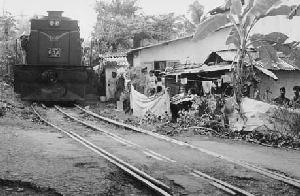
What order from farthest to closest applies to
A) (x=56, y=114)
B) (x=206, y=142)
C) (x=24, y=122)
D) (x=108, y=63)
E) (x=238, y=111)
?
(x=108, y=63) → (x=56, y=114) → (x=24, y=122) → (x=238, y=111) → (x=206, y=142)

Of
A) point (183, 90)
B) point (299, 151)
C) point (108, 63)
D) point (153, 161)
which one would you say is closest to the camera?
point (153, 161)

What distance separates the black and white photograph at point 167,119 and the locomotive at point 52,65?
0.17 feet

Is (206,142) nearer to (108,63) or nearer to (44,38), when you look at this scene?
(44,38)

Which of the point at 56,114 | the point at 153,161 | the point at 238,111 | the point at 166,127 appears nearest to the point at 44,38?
the point at 56,114

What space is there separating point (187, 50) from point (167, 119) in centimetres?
807

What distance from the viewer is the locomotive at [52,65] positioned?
64.5 feet

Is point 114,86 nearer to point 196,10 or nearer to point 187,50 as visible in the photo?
point 187,50

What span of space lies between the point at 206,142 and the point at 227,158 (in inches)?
Answer: 101

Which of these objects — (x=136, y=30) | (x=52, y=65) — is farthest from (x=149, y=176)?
(x=136, y=30)

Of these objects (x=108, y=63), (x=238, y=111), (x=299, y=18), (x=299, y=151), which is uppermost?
(x=299, y=18)

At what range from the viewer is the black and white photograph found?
6.71 metres

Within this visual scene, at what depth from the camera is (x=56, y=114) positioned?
16.8 m

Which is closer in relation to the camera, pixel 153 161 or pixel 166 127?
pixel 153 161

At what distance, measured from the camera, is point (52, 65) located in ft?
66.2
